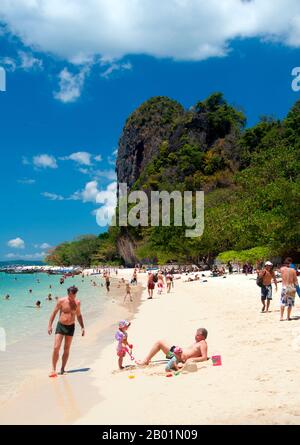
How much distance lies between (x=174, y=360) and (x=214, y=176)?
77978 mm

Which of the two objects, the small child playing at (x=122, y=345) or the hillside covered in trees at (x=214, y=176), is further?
the hillside covered in trees at (x=214, y=176)

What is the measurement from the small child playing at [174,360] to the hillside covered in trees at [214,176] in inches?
933

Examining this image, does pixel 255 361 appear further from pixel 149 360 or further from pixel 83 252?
pixel 83 252

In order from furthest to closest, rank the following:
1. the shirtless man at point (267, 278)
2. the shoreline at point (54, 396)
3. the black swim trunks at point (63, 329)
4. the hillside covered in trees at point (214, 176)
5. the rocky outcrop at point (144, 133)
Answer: the rocky outcrop at point (144, 133)
the hillside covered in trees at point (214, 176)
the shirtless man at point (267, 278)
the black swim trunks at point (63, 329)
the shoreline at point (54, 396)

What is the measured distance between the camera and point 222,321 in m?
14.2

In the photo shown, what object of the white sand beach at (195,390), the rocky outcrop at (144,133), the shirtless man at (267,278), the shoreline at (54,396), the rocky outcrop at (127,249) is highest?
the rocky outcrop at (144,133)

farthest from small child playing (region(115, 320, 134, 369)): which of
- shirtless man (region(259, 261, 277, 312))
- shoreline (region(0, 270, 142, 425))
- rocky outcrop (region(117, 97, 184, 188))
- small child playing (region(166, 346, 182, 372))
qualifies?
rocky outcrop (region(117, 97, 184, 188))

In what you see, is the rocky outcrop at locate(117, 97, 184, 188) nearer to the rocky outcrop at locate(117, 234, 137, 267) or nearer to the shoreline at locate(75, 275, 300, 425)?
the rocky outcrop at locate(117, 234, 137, 267)

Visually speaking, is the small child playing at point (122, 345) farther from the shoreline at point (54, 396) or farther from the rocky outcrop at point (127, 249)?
the rocky outcrop at point (127, 249)

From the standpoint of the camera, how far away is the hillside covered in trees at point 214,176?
35188 mm

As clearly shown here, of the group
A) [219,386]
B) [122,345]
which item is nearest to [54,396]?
[122,345]

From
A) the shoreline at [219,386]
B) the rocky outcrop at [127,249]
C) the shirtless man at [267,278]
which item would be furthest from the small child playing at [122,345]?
the rocky outcrop at [127,249]
